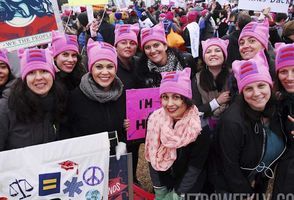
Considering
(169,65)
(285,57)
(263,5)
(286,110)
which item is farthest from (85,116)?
(263,5)

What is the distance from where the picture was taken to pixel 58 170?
8.05 feet

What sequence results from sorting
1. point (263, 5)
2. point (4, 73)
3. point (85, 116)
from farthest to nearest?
1. point (263, 5)
2. point (4, 73)
3. point (85, 116)

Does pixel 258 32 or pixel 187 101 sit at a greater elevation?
pixel 258 32

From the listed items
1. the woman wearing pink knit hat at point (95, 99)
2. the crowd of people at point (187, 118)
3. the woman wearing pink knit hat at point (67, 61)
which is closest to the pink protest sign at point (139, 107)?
the crowd of people at point (187, 118)

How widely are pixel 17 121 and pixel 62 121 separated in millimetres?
415

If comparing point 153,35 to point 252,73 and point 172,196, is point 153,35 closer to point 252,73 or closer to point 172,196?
point 252,73

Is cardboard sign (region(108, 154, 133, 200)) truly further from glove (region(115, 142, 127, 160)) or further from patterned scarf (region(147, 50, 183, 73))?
patterned scarf (region(147, 50, 183, 73))

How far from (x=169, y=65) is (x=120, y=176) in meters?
1.64

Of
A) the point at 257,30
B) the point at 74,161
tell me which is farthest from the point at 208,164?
the point at 257,30

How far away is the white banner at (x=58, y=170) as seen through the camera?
91.4 inches

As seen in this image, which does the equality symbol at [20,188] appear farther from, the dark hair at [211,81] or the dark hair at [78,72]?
the dark hair at [211,81]

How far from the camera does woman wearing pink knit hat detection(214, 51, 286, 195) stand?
2654 millimetres

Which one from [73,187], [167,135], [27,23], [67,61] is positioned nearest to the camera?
[73,187]

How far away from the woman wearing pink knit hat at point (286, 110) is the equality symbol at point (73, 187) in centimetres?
167
